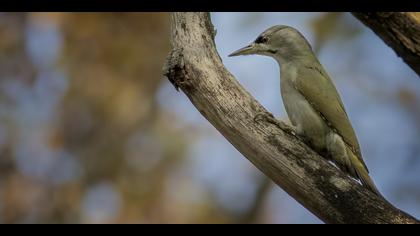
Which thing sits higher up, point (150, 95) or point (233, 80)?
point (150, 95)

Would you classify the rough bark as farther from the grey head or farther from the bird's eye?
the bird's eye

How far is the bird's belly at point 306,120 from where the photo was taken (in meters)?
5.27

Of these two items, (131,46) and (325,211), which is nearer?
(325,211)

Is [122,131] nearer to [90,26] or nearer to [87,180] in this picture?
[87,180]

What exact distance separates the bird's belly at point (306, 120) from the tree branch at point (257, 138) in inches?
26.7

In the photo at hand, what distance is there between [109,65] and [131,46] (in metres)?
0.40

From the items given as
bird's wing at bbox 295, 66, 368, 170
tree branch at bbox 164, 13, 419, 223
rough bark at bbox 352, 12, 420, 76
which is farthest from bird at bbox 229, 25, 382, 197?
rough bark at bbox 352, 12, 420, 76

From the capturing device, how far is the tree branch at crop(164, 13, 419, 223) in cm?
429

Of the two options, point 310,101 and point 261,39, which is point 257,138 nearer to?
point 310,101

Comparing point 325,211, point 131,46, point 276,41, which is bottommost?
point 325,211

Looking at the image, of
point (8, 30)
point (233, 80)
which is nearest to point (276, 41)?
point (233, 80)

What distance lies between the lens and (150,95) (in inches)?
354
